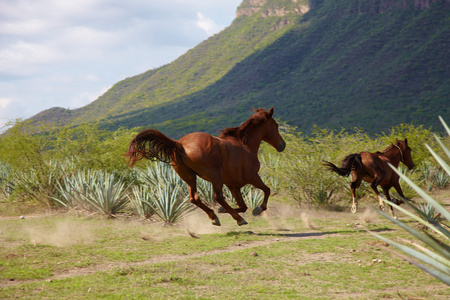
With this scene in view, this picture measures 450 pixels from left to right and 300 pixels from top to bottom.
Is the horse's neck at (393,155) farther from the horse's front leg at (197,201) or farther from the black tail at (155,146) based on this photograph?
the black tail at (155,146)

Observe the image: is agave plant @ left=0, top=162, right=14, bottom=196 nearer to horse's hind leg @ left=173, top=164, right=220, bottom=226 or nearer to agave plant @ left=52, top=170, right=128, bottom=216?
agave plant @ left=52, top=170, right=128, bottom=216

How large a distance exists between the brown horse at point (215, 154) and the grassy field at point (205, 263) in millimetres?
953

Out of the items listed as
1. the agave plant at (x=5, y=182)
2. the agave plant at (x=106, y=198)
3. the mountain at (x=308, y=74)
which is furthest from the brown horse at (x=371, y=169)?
the mountain at (x=308, y=74)

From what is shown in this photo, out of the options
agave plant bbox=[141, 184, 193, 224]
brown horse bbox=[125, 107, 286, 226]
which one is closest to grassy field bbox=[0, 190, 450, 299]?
agave plant bbox=[141, 184, 193, 224]

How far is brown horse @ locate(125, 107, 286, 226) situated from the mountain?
3805cm

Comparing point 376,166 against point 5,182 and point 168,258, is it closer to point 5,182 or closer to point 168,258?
point 168,258

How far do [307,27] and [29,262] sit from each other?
3807 inches

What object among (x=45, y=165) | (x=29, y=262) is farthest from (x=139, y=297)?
(x=45, y=165)

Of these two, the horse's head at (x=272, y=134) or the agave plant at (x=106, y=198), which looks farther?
the agave plant at (x=106, y=198)

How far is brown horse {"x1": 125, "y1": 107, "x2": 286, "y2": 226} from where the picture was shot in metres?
7.25

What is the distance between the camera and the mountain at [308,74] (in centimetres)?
6028

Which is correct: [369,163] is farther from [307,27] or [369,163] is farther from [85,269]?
[307,27]

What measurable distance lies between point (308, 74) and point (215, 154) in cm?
7320

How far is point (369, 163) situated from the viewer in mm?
10383
